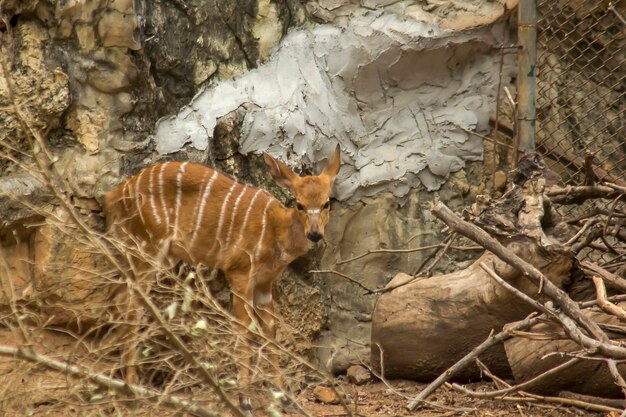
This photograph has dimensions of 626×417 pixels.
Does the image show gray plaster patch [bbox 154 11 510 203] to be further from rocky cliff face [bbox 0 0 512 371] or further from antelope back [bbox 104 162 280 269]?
antelope back [bbox 104 162 280 269]

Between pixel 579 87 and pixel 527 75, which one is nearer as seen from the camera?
pixel 527 75

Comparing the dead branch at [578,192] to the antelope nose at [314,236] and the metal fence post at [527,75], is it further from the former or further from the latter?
the antelope nose at [314,236]

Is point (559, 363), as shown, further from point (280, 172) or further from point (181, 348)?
point (181, 348)

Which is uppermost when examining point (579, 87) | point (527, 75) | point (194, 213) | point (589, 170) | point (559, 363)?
point (527, 75)

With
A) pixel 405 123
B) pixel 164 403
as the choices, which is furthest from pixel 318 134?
pixel 164 403

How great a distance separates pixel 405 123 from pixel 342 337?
4.58ft

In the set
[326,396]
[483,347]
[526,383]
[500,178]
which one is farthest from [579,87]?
[526,383]

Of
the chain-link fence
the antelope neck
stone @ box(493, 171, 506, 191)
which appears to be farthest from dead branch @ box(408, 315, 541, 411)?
stone @ box(493, 171, 506, 191)

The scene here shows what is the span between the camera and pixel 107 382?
11.3 ft

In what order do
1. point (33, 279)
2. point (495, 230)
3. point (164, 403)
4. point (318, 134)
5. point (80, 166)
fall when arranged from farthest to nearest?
point (318, 134), point (80, 166), point (33, 279), point (495, 230), point (164, 403)

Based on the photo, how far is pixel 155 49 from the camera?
6.14m

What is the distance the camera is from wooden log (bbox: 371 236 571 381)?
521 cm

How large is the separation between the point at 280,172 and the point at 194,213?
534 mm

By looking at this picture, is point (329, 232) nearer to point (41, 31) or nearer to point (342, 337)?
point (342, 337)
